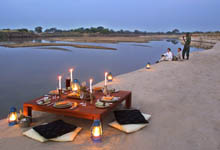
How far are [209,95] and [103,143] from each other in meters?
4.03

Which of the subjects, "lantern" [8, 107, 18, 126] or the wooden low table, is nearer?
the wooden low table

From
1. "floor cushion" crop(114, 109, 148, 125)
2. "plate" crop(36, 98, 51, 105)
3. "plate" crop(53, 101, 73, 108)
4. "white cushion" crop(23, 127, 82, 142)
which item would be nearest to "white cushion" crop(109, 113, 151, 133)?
"floor cushion" crop(114, 109, 148, 125)

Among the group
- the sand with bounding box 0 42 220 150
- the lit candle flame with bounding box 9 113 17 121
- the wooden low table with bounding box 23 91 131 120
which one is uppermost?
the wooden low table with bounding box 23 91 131 120

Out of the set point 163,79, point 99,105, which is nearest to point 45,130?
point 99,105

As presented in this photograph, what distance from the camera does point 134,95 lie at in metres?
6.00

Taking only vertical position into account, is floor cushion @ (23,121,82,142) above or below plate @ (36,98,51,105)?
below

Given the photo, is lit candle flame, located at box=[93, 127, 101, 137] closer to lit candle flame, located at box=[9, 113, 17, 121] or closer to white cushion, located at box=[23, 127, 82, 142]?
white cushion, located at box=[23, 127, 82, 142]

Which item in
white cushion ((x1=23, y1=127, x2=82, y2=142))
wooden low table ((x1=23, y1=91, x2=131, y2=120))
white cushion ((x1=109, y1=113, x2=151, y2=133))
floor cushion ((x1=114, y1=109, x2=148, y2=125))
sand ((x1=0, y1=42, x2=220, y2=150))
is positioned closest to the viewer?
sand ((x1=0, y1=42, x2=220, y2=150))

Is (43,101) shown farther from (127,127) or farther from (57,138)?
(127,127)

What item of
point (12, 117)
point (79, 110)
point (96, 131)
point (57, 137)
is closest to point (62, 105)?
point (79, 110)

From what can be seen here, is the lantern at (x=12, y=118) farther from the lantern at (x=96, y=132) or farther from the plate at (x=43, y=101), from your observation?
the lantern at (x=96, y=132)

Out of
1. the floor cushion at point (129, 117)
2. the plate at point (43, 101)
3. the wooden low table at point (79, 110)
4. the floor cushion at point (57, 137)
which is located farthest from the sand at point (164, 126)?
the plate at point (43, 101)

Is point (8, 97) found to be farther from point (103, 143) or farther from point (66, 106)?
point (103, 143)

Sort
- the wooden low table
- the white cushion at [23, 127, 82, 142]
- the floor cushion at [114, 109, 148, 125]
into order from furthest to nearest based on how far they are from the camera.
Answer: the floor cushion at [114, 109, 148, 125]
the wooden low table
the white cushion at [23, 127, 82, 142]
